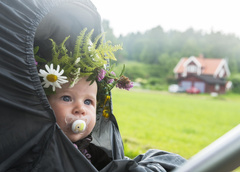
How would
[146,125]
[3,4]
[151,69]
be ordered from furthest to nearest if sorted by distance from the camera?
[151,69] < [146,125] < [3,4]

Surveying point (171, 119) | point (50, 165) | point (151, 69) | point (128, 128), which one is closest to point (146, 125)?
point (128, 128)

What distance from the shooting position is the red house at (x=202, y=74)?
1433 centimetres

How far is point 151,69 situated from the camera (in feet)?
48.5

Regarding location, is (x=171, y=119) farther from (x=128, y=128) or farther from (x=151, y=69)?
(x=151, y=69)

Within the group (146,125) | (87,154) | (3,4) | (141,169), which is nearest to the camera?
(3,4)

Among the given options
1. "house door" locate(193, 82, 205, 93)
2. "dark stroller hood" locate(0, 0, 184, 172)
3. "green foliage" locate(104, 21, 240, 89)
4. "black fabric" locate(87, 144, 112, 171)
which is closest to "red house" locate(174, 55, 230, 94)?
"house door" locate(193, 82, 205, 93)

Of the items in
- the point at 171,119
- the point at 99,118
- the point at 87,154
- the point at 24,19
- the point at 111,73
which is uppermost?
the point at 24,19

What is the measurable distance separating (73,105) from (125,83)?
0.23 metres

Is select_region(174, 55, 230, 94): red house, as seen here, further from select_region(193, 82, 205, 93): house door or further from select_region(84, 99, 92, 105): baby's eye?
select_region(84, 99, 92, 105): baby's eye

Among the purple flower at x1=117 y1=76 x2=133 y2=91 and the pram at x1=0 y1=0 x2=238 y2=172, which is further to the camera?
the purple flower at x1=117 y1=76 x2=133 y2=91

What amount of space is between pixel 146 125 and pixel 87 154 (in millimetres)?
5093

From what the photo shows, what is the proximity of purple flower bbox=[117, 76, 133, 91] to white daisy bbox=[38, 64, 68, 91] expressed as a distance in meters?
0.25

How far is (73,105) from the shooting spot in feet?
2.98

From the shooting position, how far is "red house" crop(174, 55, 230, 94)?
14.3 metres
